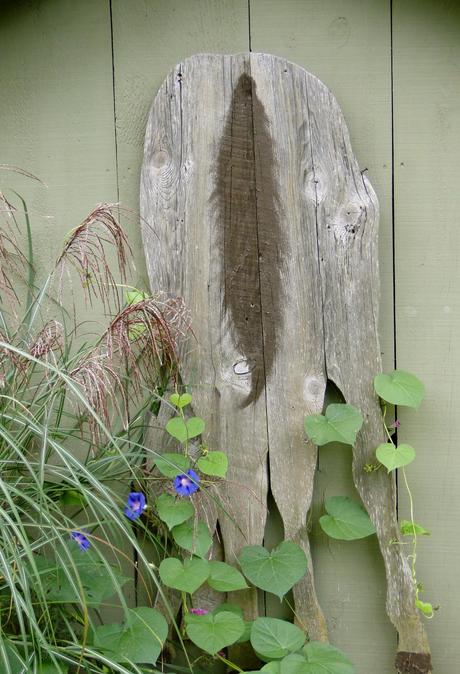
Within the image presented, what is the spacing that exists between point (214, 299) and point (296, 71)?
565 mm

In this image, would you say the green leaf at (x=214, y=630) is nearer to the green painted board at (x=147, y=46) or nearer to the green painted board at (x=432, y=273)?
the green painted board at (x=432, y=273)

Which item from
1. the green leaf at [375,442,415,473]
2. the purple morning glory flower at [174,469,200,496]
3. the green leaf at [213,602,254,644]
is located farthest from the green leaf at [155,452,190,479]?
the green leaf at [375,442,415,473]

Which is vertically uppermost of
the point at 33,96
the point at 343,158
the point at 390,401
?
the point at 33,96

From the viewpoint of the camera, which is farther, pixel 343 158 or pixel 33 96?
pixel 33 96

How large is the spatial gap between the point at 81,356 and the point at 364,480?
729mm

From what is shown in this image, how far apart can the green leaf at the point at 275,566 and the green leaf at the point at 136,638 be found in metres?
0.26

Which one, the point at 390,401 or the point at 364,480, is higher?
the point at 390,401

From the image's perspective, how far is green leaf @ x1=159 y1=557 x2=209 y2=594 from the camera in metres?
1.55

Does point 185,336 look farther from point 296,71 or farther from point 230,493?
point 296,71

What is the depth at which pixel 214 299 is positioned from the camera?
5.73 ft

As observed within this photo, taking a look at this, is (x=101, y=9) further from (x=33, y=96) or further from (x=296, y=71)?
(x=296, y=71)

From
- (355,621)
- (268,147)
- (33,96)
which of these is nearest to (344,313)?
(268,147)

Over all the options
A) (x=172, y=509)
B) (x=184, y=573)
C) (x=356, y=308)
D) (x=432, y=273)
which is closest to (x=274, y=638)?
(x=184, y=573)

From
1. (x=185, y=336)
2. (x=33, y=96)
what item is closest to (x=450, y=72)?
(x=185, y=336)
